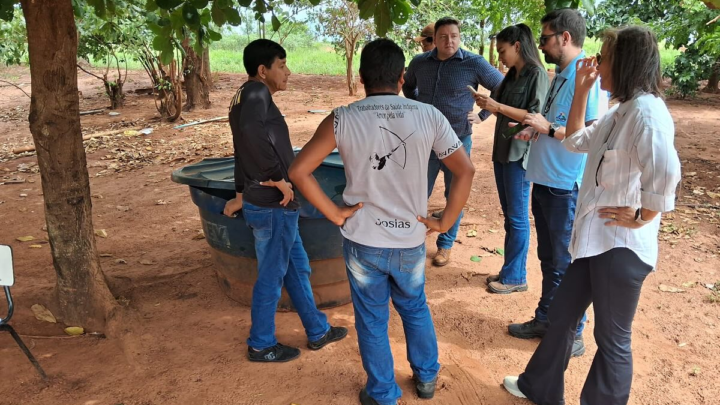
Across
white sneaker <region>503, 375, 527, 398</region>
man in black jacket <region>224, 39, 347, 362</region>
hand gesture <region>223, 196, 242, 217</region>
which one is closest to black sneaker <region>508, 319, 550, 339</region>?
white sneaker <region>503, 375, 527, 398</region>

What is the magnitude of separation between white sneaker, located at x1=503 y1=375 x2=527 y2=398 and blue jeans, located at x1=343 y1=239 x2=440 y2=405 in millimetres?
435

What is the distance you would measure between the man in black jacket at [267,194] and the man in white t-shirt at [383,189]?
49 cm

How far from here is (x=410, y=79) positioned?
4.44 m

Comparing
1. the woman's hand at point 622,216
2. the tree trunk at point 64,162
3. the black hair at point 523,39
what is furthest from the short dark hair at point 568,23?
the tree trunk at point 64,162

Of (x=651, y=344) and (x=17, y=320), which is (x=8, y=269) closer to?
(x=17, y=320)

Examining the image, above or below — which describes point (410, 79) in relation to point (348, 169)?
above

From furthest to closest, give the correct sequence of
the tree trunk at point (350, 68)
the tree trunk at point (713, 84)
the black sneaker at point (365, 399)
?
the tree trunk at point (350, 68) < the tree trunk at point (713, 84) < the black sneaker at point (365, 399)

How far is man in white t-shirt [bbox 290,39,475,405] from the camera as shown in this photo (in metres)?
2.23

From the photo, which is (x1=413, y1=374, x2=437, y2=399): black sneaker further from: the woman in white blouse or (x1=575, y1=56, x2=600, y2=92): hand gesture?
(x1=575, y1=56, x2=600, y2=92): hand gesture

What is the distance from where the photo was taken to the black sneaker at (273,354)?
310 cm

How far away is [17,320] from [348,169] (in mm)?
2709

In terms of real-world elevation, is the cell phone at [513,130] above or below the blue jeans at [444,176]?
above

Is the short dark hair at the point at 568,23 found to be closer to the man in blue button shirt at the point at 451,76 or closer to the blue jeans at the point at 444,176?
the man in blue button shirt at the point at 451,76

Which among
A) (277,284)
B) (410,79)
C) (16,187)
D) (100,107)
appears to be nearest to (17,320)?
(277,284)
